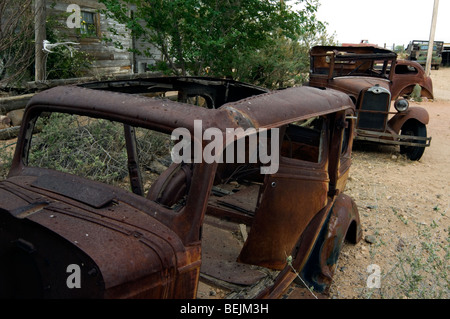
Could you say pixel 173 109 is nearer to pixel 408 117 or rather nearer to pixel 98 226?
pixel 98 226

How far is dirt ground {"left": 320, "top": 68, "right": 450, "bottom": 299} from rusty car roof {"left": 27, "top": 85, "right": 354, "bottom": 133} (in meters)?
1.31

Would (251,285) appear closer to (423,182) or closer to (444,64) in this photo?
(423,182)

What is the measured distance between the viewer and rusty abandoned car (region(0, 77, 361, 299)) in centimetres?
159

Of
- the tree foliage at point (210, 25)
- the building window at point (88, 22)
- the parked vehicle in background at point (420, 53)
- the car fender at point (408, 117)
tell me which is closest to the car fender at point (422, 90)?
the car fender at point (408, 117)

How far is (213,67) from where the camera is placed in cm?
709

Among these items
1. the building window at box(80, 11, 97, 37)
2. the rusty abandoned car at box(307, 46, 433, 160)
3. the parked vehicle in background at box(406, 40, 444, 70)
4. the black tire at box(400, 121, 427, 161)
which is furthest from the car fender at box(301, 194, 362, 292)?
the parked vehicle in background at box(406, 40, 444, 70)

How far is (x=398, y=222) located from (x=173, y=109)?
3.79 m

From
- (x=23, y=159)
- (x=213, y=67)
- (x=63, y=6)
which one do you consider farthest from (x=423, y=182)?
(x=63, y=6)

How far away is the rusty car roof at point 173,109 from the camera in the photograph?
1.77m

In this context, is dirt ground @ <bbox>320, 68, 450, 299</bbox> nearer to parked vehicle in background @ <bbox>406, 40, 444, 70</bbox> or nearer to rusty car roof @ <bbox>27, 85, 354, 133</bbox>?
rusty car roof @ <bbox>27, 85, 354, 133</bbox>

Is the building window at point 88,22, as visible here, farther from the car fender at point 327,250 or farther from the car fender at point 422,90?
the car fender at point 327,250

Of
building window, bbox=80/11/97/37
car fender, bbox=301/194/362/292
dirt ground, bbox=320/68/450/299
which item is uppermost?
building window, bbox=80/11/97/37

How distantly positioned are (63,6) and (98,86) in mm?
9504

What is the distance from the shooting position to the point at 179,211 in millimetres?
1784
